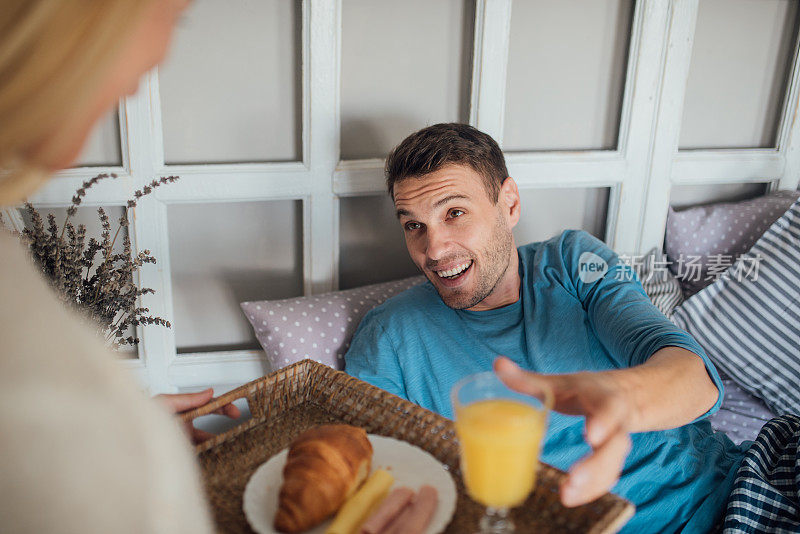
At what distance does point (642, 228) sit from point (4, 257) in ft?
5.92

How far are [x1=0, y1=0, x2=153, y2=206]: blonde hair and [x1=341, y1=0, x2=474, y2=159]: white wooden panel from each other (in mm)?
1156

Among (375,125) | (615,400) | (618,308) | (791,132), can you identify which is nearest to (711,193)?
(791,132)

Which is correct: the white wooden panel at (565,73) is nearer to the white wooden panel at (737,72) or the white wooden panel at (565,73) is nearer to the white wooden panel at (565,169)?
the white wooden panel at (565,169)

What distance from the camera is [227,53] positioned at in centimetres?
162

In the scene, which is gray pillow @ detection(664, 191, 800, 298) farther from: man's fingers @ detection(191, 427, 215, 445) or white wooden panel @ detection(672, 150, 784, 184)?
man's fingers @ detection(191, 427, 215, 445)

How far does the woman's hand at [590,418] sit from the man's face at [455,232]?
0.66m

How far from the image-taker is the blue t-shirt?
137 centimetres

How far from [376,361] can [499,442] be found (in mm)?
779

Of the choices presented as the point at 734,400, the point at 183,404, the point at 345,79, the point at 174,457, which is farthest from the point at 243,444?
the point at 734,400

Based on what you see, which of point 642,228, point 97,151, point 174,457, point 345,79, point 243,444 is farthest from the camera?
point 642,228

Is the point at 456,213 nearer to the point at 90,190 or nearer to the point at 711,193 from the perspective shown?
the point at 90,190

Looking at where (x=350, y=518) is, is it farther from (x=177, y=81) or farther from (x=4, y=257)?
(x=177, y=81)

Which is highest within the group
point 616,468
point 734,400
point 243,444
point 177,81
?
point 177,81

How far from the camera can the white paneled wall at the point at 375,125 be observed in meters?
1.63
